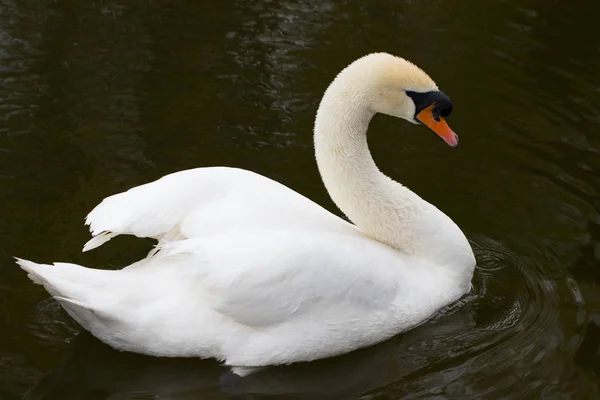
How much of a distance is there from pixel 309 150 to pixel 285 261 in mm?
Result: 2903

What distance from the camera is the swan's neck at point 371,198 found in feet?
19.7

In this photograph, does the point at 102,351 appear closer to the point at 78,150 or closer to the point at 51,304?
the point at 51,304

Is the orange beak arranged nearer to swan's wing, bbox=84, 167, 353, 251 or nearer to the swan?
the swan

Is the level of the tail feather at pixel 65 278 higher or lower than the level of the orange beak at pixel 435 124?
lower

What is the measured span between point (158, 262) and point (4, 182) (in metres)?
2.13

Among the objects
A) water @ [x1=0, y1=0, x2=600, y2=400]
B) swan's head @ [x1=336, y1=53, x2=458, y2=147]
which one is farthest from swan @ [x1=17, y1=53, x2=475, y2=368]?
water @ [x1=0, y1=0, x2=600, y2=400]

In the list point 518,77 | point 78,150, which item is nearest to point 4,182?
point 78,150

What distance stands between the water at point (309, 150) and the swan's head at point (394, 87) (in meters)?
1.33

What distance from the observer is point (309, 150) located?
814 centimetres

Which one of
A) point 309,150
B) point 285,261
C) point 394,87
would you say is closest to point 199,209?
point 285,261

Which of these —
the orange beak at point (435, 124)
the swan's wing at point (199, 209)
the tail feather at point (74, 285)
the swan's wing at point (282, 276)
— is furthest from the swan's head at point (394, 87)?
the tail feather at point (74, 285)

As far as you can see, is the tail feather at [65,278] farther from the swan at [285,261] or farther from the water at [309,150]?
the water at [309,150]

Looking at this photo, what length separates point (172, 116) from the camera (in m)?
8.52

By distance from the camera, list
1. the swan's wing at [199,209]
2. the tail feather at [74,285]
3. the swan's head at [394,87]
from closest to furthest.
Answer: the tail feather at [74,285] < the swan's wing at [199,209] < the swan's head at [394,87]
